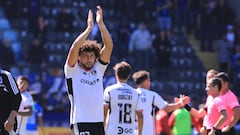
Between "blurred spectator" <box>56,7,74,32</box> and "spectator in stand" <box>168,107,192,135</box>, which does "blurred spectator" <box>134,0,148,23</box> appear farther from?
"spectator in stand" <box>168,107,192,135</box>

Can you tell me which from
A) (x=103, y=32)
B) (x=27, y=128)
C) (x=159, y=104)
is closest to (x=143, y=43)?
(x=27, y=128)

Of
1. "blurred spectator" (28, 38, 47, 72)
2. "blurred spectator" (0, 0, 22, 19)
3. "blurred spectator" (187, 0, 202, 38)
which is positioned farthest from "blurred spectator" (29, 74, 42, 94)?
"blurred spectator" (187, 0, 202, 38)

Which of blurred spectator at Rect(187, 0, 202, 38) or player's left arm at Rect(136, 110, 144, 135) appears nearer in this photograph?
player's left arm at Rect(136, 110, 144, 135)

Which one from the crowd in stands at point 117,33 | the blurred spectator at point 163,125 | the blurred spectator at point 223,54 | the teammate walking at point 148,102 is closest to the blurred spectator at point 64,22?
the crowd in stands at point 117,33

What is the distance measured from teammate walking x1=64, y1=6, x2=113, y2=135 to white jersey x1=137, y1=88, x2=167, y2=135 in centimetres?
276

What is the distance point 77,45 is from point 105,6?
827 inches

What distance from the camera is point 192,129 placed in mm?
23281

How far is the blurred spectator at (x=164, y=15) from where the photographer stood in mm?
31866

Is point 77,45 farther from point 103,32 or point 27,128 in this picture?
point 27,128

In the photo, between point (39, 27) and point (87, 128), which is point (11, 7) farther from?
point (87, 128)

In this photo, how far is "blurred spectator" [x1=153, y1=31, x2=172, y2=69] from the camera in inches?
1161

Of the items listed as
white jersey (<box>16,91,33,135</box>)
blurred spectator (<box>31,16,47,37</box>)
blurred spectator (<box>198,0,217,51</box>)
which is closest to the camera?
white jersey (<box>16,91,33,135</box>)

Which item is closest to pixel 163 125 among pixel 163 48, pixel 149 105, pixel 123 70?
pixel 149 105

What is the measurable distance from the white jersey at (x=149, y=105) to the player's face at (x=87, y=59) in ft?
9.21
